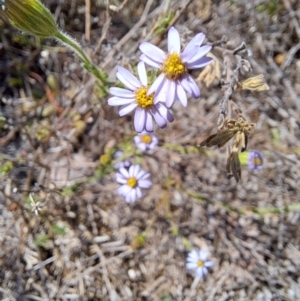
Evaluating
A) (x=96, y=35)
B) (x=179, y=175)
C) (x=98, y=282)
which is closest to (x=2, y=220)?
(x=98, y=282)

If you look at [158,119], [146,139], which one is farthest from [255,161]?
[158,119]

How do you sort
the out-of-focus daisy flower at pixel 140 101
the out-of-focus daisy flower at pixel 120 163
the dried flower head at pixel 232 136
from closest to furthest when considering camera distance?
1. the dried flower head at pixel 232 136
2. the out-of-focus daisy flower at pixel 140 101
3. the out-of-focus daisy flower at pixel 120 163

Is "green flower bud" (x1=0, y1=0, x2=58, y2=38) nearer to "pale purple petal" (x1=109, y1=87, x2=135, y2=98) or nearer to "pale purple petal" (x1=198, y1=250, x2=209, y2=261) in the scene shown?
"pale purple petal" (x1=109, y1=87, x2=135, y2=98)

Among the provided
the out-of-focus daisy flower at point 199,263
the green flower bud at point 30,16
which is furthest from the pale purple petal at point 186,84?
the out-of-focus daisy flower at point 199,263

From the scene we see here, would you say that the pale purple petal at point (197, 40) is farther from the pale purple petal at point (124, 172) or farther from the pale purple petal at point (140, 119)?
the pale purple petal at point (124, 172)

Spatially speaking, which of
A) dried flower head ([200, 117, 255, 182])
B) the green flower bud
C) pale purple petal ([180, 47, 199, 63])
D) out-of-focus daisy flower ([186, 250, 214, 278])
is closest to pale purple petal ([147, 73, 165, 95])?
pale purple petal ([180, 47, 199, 63])

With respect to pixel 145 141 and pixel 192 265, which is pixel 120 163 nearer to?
pixel 145 141
